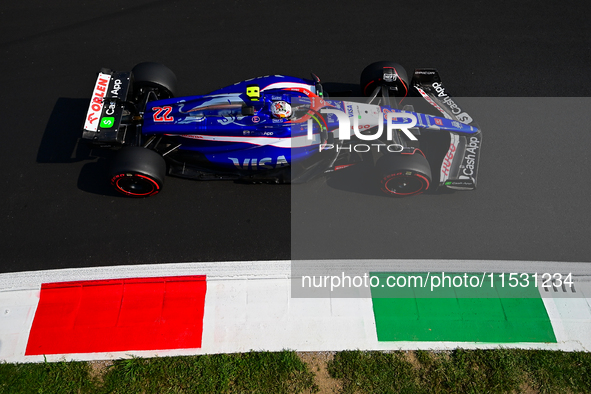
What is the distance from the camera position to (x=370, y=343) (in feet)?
18.5

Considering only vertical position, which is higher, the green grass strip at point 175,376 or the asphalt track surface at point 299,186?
the asphalt track surface at point 299,186

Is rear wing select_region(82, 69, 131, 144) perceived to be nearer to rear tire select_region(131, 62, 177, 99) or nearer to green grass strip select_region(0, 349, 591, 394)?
rear tire select_region(131, 62, 177, 99)

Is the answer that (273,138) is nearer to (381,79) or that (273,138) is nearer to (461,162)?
(381,79)

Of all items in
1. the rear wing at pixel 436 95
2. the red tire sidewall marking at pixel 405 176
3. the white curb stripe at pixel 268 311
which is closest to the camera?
the white curb stripe at pixel 268 311

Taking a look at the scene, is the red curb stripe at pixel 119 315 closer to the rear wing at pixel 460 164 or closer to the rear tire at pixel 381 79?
the rear wing at pixel 460 164

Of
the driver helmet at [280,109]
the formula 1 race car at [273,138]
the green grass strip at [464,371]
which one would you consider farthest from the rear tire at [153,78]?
the green grass strip at [464,371]

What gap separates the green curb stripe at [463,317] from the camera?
570 centimetres

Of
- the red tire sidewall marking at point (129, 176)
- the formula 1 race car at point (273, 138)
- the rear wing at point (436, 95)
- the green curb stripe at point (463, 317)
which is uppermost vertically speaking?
the rear wing at point (436, 95)

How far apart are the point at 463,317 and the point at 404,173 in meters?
2.28

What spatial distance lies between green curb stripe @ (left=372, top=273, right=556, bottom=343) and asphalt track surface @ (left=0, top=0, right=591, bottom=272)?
2.25ft

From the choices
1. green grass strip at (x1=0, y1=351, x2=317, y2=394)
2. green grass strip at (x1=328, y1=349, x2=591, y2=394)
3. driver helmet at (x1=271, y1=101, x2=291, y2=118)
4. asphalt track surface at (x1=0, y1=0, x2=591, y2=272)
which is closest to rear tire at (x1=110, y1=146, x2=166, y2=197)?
asphalt track surface at (x1=0, y1=0, x2=591, y2=272)

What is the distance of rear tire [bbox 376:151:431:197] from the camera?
6.04 meters

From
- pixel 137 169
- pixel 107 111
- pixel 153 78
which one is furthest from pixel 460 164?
pixel 107 111

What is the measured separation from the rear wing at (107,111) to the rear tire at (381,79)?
13.6 ft
